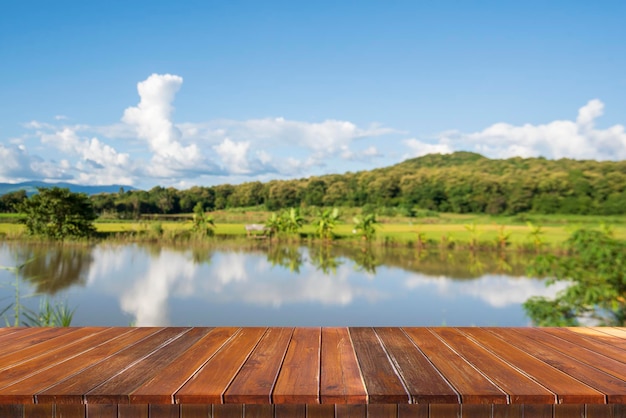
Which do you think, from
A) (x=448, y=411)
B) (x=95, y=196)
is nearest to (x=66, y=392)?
(x=448, y=411)

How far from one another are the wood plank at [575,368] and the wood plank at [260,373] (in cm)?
87

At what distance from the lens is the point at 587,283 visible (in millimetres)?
5055

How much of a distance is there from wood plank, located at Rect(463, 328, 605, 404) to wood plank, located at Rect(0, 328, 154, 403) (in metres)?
1.32

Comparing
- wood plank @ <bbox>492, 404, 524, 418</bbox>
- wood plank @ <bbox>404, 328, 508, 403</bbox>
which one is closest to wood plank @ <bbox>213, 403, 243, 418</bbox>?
wood plank @ <bbox>404, 328, 508, 403</bbox>

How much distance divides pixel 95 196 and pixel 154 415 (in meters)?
7.84

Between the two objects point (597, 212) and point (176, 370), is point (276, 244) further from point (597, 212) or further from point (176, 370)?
point (176, 370)

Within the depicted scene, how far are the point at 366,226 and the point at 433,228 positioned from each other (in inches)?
45.7

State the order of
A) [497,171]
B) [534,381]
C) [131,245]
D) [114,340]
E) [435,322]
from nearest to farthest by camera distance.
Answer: [534,381] < [114,340] < [435,322] < [131,245] < [497,171]

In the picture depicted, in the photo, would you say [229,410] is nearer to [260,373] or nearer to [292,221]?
[260,373]

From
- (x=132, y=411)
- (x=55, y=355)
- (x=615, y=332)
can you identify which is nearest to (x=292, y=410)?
(x=132, y=411)

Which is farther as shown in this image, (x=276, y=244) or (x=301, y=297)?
(x=276, y=244)

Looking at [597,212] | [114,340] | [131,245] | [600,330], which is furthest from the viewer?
[597,212]

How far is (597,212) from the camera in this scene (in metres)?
9.03

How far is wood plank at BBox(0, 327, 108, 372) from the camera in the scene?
1.65 m
